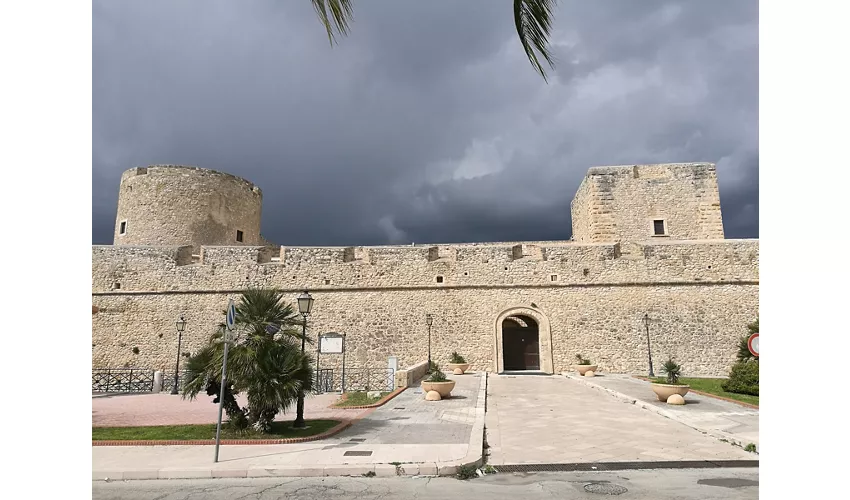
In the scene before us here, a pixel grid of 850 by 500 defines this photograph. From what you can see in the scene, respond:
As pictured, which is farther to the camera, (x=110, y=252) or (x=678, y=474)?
(x=110, y=252)

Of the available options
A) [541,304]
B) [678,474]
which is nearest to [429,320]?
[541,304]

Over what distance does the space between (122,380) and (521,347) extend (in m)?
13.7

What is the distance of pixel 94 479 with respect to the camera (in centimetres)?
493

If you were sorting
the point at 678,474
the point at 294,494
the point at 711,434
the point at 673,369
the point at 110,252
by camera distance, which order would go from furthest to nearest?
1. the point at 110,252
2. the point at 673,369
3. the point at 711,434
4. the point at 678,474
5. the point at 294,494

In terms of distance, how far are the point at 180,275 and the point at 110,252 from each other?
2792 millimetres

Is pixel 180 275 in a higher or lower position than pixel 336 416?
higher

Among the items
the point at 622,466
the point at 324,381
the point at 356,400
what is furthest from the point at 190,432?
the point at 324,381

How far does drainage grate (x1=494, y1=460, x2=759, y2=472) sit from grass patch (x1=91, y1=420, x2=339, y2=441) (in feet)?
10.7

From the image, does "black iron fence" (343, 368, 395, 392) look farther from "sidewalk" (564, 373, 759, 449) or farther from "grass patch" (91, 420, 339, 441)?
"grass patch" (91, 420, 339, 441)

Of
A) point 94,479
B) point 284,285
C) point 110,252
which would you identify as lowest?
point 94,479

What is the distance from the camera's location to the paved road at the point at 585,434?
539 cm

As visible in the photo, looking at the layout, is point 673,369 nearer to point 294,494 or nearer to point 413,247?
point 294,494

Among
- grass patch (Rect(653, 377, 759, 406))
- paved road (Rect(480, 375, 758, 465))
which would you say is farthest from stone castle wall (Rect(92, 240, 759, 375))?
paved road (Rect(480, 375, 758, 465))

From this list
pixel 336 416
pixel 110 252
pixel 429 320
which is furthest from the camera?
pixel 110 252
